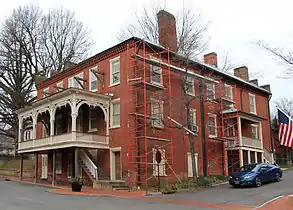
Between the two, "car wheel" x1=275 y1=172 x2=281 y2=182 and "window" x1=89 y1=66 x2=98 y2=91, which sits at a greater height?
"window" x1=89 y1=66 x2=98 y2=91

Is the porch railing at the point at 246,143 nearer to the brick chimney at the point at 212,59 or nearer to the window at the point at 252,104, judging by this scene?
the window at the point at 252,104

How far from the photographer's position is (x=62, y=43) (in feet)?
149

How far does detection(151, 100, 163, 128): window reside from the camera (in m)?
21.7

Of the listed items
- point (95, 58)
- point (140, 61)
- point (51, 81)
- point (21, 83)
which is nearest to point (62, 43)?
point (21, 83)

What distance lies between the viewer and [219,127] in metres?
27.2

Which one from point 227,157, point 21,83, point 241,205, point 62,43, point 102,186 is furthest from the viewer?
Result: point 62,43

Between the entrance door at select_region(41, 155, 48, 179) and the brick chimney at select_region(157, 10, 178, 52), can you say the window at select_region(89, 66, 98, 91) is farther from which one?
the entrance door at select_region(41, 155, 48, 179)

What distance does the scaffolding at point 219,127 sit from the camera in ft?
85.6

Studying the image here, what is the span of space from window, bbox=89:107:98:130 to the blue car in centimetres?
1016

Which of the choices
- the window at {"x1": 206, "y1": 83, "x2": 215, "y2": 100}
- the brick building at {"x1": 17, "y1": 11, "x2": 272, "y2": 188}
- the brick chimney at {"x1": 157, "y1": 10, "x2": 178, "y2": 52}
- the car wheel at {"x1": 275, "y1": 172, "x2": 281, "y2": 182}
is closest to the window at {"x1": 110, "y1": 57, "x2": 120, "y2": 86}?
the brick building at {"x1": 17, "y1": 11, "x2": 272, "y2": 188}

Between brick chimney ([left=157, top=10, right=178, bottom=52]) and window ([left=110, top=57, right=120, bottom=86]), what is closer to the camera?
window ([left=110, top=57, right=120, bottom=86])

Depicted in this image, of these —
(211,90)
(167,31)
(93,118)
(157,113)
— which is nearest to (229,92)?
(211,90)

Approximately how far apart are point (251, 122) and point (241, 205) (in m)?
18.5

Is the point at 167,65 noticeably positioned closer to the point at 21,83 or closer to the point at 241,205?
the point at 241,205
